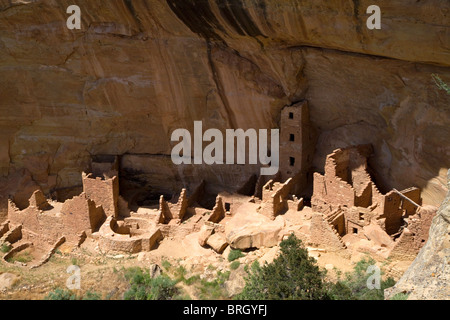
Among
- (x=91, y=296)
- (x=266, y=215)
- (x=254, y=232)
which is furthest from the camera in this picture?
(x=266, y=215)

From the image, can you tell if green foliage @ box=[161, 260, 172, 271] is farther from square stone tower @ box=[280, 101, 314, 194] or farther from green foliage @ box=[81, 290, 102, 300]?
square stone tower @ box=[280, 101, 314, 194]

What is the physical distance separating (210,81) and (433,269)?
10.2m

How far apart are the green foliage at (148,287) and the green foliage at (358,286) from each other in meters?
3.94

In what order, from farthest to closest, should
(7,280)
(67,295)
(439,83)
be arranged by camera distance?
(7,280) → (67,295) → (439,83)

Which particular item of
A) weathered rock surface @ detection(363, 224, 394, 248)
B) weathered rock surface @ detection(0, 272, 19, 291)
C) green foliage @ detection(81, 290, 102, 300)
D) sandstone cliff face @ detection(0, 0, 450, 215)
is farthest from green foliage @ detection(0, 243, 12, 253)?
weathered rock surface @ detection(363, 224, 394, 248)

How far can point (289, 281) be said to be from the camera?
1197cm

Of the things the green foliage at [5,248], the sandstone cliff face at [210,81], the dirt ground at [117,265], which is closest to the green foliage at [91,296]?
the dirt ground at [117,265]

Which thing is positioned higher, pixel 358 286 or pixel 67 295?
pixel 358 286

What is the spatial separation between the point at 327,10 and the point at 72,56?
29.1ft

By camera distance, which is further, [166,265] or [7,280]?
[7,280]

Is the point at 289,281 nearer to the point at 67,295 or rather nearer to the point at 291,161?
the point at 67,295

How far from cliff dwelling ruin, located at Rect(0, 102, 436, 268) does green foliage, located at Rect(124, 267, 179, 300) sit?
1.76 meters

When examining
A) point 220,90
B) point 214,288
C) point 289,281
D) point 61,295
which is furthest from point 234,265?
point 220,90

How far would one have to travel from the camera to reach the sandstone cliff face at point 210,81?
13.7 meters
